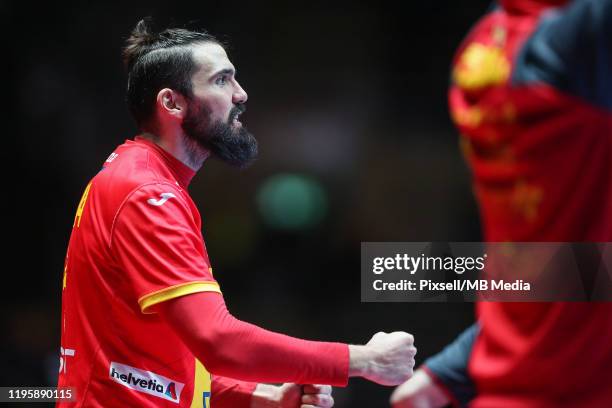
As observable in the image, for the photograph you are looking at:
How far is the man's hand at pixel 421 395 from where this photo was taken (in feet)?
5.62

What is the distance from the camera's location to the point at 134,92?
2850mm

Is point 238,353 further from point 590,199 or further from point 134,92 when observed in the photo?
point 590,199

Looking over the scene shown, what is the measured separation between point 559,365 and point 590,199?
281 millimetres

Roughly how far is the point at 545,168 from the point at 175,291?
1.22m

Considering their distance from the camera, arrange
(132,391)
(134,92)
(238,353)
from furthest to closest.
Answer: (134,92) → (132,391) → (238,353)

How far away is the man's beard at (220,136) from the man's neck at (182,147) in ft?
0.05

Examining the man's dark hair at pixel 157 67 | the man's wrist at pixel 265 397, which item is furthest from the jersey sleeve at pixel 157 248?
the man's wrist at pixel 265 397

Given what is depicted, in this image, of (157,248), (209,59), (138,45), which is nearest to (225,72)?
(209,59)

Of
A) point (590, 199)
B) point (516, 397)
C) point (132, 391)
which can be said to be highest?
point (590, 199)

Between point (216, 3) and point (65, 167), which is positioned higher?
point (216, 3)

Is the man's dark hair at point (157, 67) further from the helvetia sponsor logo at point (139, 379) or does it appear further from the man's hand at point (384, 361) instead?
the man's hand at point (384, 361)

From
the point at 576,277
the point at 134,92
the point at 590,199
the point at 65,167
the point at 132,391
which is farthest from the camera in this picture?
the point at 65,167

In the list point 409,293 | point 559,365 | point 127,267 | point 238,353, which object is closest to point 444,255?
point 409,293

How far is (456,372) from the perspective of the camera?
5.61 ft
